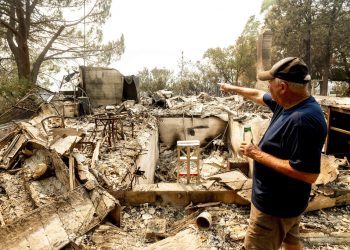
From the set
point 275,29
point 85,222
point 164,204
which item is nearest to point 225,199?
point 164,204

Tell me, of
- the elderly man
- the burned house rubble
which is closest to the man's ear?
the elderly man

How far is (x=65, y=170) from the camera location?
3895 millimetres

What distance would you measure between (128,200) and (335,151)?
6.80 meters

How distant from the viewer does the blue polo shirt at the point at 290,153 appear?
170cm

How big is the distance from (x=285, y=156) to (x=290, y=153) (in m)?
0.05

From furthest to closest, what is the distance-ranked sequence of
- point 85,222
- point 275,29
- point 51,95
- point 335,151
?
point 275,29, point 51,95, point 335,151, point 85,222

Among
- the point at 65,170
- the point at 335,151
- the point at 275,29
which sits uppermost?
the point at 275,29

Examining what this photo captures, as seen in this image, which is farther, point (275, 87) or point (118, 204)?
point (118, 204)

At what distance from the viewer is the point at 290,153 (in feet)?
5.84

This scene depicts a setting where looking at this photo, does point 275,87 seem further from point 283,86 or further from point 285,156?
point 285,156

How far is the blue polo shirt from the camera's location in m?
1.70

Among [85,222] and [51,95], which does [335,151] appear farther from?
[51,95]

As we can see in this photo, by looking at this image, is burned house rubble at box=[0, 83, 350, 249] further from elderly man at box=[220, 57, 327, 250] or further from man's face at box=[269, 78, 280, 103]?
man's face at box=[269, 78, 280, 103]

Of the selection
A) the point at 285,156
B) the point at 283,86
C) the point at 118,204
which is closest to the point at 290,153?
the point at 285,156
